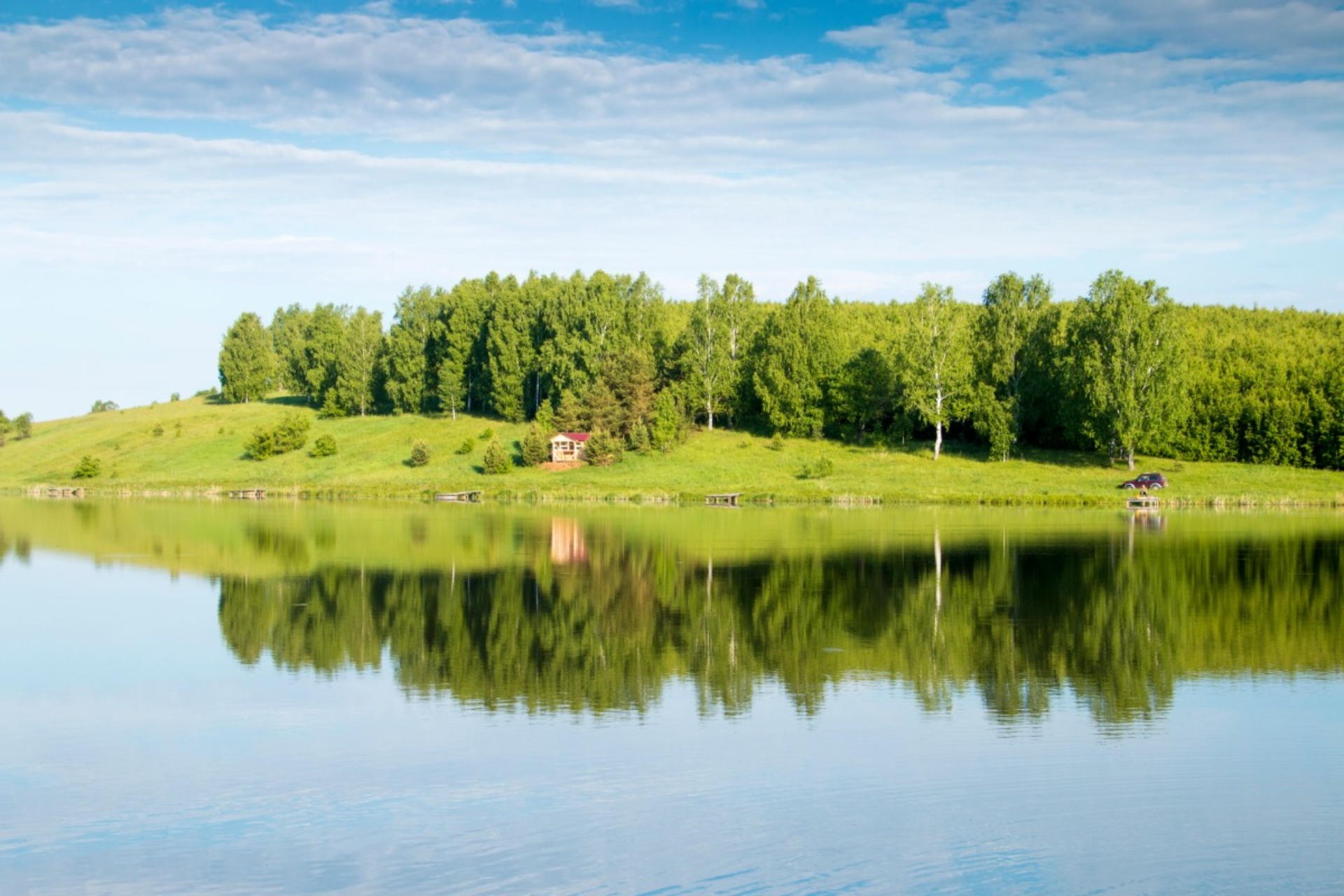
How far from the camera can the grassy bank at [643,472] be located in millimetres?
77625

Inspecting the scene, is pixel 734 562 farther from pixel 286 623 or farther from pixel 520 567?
pixel 286 623

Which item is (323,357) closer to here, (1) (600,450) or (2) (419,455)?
(2) (419,455)

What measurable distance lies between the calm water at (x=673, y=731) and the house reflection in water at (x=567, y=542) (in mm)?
3878

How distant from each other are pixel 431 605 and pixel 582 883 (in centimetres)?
1852

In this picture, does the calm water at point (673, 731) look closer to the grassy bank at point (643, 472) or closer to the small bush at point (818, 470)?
the grassy bank at point (643, 472)

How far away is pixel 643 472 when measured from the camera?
87.9 meters

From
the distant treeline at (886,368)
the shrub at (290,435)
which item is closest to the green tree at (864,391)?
the distant treeline at (886,368)

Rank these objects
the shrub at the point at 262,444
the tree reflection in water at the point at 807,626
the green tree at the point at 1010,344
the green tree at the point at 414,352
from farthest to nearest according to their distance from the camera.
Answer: the green tree at the point at 414,352
the shrub at the point at 262,444
the green tree at the point at 1010,344
the tree reflection in water at the point at 807,626

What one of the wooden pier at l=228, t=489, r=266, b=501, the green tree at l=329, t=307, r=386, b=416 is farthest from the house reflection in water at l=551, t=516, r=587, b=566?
the green tree at l=329, t=307, r=386, b=416

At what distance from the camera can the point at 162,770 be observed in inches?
617

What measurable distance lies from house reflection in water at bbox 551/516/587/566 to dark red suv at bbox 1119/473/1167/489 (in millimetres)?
37186

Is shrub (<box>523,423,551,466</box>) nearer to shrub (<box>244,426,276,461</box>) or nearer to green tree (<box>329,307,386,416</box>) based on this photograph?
shrub (<box>244,426,276,461</box>)

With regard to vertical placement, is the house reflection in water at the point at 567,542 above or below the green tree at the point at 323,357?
below

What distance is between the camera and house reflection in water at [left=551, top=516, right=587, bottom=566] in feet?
135
